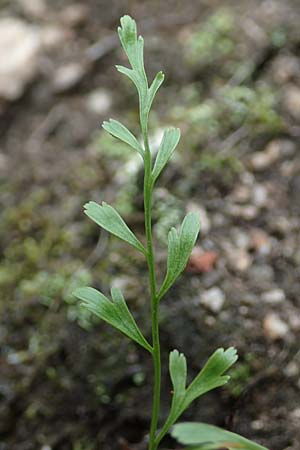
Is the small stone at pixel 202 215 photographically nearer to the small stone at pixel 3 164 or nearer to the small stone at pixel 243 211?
the small stone at pixel 243 211

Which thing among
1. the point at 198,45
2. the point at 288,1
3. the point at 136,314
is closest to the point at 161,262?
the point at 136,314

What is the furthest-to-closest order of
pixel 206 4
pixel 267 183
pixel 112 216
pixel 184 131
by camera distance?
pixel 206 4
pixel 184 131
pixel 267 183
pixel 112 216

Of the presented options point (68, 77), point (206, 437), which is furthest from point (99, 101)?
point (206, 437)

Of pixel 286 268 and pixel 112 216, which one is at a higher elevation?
pixel 112 216

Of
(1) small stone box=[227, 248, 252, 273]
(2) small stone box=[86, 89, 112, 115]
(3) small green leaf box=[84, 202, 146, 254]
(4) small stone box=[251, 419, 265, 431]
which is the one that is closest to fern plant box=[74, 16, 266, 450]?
(3) small green leaf box=[84, 202, 146, 254]

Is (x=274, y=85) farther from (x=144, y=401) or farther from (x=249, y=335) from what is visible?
(x=144, y=401)

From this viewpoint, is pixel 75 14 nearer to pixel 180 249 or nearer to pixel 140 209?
pixel 140 209
